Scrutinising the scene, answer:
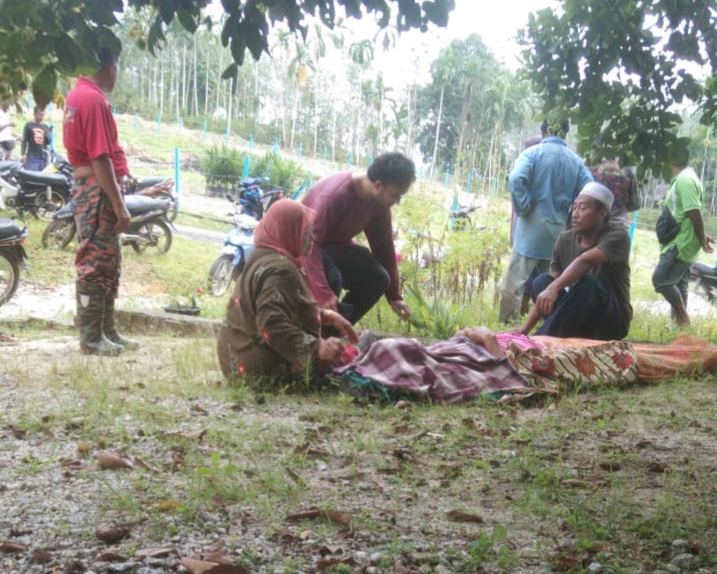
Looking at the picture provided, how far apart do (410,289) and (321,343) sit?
88.3 inches

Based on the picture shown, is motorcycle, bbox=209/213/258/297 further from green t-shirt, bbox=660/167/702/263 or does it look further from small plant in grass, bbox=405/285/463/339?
green t-shirt, bbox=660/167/702/263

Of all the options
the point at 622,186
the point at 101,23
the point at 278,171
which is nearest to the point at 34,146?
the point at 278,171

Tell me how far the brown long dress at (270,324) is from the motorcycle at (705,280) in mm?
8670

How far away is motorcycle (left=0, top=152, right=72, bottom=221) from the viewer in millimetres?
11648

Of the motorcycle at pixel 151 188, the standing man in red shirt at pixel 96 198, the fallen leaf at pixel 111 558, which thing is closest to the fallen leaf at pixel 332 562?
the fallen leaf at pixel 111 558

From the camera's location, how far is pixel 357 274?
5426 millimetres

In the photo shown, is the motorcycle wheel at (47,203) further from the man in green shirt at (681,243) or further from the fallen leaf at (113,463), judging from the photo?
the fallen leaf at (113,463)

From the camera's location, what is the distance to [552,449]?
3549 mm

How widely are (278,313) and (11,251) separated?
14.7ft

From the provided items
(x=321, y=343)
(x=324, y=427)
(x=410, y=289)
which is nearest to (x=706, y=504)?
(x=324, y=427)

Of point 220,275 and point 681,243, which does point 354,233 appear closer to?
point 681,243

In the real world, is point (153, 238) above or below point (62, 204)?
below

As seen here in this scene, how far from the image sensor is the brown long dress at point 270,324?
421 cm

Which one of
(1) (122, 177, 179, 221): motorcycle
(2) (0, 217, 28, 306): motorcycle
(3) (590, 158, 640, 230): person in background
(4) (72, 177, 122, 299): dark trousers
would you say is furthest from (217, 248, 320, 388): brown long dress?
(1) (122, 177, 179, 221): motorcycle
